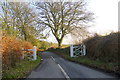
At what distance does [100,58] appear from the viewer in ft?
38.7

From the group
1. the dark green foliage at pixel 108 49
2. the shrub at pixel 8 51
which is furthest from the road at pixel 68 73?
the dark green foliage at pixel 108 49

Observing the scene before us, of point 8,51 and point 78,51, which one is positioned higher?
point 8,51

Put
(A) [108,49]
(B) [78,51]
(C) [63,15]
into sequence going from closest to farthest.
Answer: (A) [108,49]
(B) [78,51]
(C) [63,15]

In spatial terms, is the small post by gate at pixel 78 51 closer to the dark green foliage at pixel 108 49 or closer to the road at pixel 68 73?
the dark green foliage at pixel 108 49

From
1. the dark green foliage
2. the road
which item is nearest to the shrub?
the road

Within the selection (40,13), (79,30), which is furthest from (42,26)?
(79,30)

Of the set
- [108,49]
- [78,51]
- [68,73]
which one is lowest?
[68,73]

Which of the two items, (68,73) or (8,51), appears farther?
(68,73)

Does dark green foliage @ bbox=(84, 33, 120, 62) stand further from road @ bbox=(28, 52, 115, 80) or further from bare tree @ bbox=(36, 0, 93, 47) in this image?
bare tree @ bbox=(36, 0, 93, 47)

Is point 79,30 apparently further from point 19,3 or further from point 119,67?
point 119,67

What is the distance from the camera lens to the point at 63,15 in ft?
102

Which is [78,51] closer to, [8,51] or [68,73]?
[68,73]

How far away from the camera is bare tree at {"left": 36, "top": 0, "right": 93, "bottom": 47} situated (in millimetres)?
29906

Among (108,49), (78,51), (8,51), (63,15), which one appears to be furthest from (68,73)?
(63,15)
